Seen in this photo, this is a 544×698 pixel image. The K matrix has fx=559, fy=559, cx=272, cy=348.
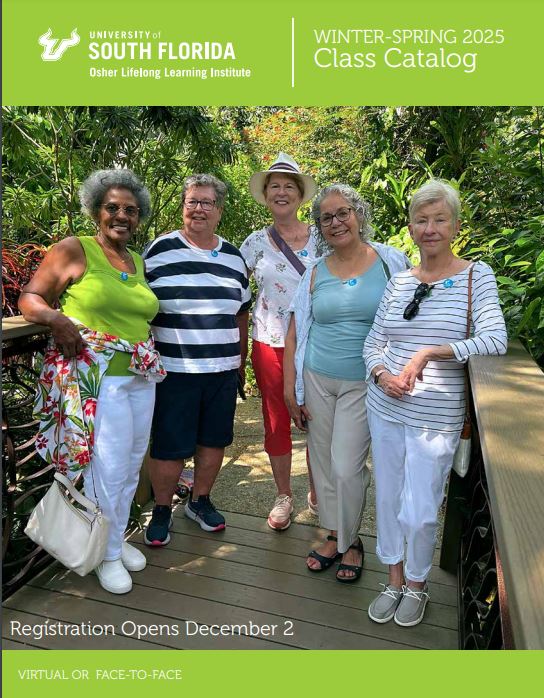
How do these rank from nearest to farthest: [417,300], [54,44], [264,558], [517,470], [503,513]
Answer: [503,513]
[517,470]
[417,300]
[54,44]
[264,558]

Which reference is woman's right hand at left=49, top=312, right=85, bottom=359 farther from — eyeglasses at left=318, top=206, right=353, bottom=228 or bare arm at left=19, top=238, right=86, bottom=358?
eyeglasses at left=318, top=206, right=353, bottom=228

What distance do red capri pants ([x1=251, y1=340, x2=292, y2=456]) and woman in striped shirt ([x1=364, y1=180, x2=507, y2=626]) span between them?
81cm

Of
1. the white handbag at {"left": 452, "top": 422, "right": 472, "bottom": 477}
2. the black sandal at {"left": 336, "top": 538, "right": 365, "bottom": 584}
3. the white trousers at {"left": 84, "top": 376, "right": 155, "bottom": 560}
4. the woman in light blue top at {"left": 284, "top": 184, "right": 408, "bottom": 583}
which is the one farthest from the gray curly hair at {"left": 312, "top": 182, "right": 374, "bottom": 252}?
the black sandal at {"left": 336, "top": 538, "right": 365, "bottom": 584}

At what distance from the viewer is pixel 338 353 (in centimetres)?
237

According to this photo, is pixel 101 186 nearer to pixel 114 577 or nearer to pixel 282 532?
pixel 114 577

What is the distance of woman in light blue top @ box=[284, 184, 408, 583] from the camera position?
2.31 metres

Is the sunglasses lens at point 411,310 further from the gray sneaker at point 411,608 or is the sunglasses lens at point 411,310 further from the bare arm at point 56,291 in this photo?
the bare arm at point 56,291

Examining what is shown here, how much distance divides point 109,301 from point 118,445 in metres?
0.60

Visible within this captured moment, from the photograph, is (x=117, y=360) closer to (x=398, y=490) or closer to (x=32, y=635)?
(x=32, y=635)

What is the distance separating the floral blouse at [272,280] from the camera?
112 inches

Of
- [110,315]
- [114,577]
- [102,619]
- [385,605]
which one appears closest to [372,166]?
[110,315]

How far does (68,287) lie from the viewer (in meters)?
2.20

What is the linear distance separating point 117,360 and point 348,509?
3.85ft

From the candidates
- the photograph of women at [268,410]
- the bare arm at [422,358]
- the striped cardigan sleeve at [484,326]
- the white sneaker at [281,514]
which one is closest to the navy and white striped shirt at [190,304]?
the photograph of women at [268,410]
